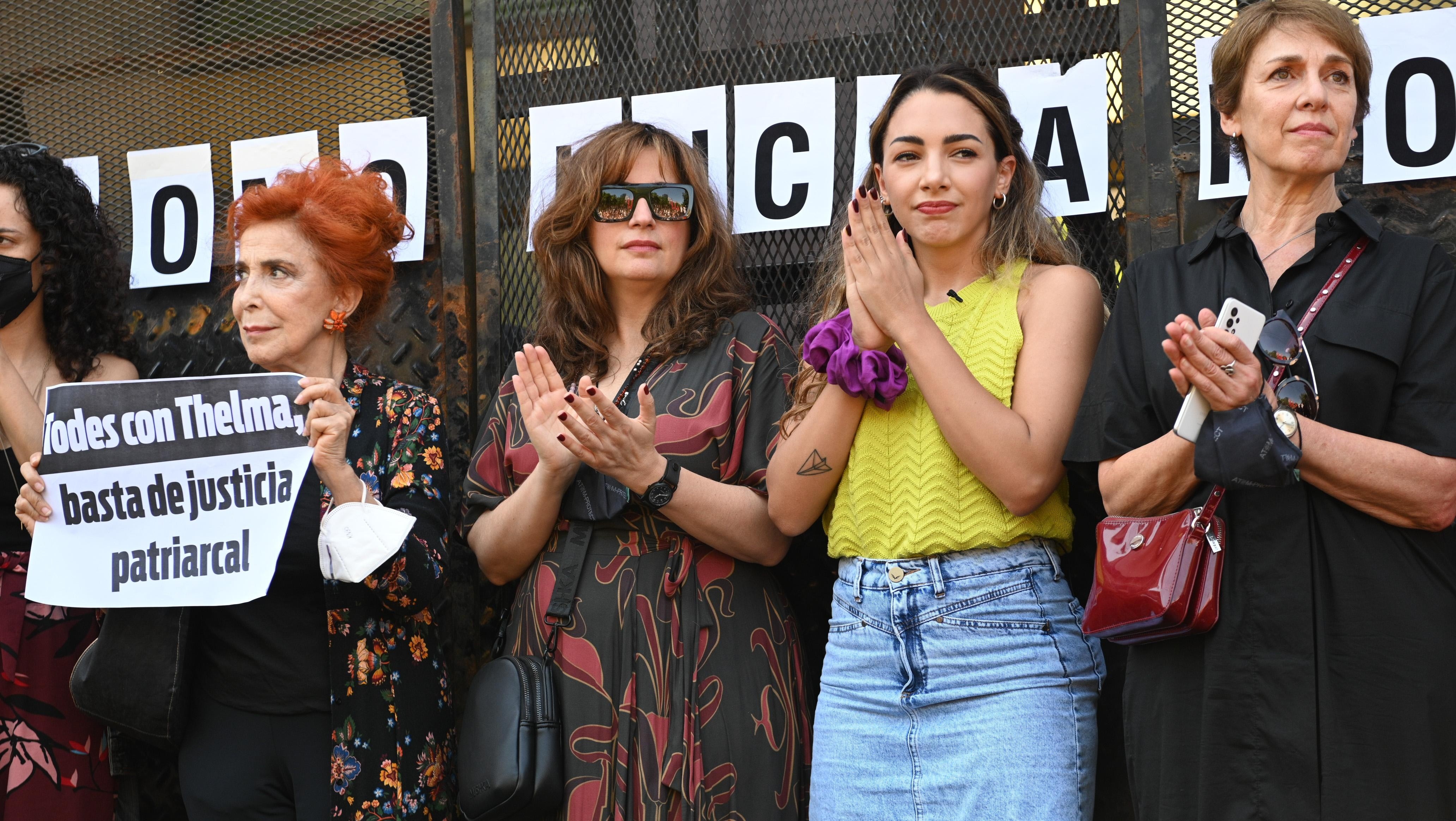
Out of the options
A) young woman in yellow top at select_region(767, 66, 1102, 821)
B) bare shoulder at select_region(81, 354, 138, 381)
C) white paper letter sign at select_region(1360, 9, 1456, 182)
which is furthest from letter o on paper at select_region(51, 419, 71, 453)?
white paper letter sign at select_region(1360, 9, 1456, 182)

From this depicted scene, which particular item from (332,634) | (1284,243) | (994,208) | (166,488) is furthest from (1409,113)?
(166,488)

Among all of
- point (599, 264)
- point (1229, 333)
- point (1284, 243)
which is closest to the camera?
point (1229, 333)

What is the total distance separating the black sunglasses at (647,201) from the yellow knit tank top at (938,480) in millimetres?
769

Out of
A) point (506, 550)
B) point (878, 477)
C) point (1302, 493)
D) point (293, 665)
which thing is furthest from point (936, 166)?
point (293, 665)

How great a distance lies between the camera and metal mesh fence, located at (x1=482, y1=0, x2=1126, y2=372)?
3586 mm

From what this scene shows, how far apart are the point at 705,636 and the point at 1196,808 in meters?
1.11

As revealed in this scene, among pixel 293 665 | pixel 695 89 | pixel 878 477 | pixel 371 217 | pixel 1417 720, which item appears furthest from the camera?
pixel 695 89

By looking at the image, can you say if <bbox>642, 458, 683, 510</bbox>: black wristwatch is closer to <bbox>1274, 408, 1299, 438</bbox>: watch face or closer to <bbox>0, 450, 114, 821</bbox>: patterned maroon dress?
<bbox>1274, 408, 1299, 438</bbox>: watch face

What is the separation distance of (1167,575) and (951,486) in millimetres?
518

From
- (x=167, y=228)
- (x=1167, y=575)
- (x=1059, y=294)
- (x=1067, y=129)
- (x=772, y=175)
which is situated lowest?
(x=1167, y=575)

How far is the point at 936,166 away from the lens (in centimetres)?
297

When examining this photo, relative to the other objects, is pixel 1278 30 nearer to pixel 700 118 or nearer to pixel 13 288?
pixel 700 118

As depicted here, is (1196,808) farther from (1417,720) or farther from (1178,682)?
(1417,720)

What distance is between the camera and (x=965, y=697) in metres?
2.65
